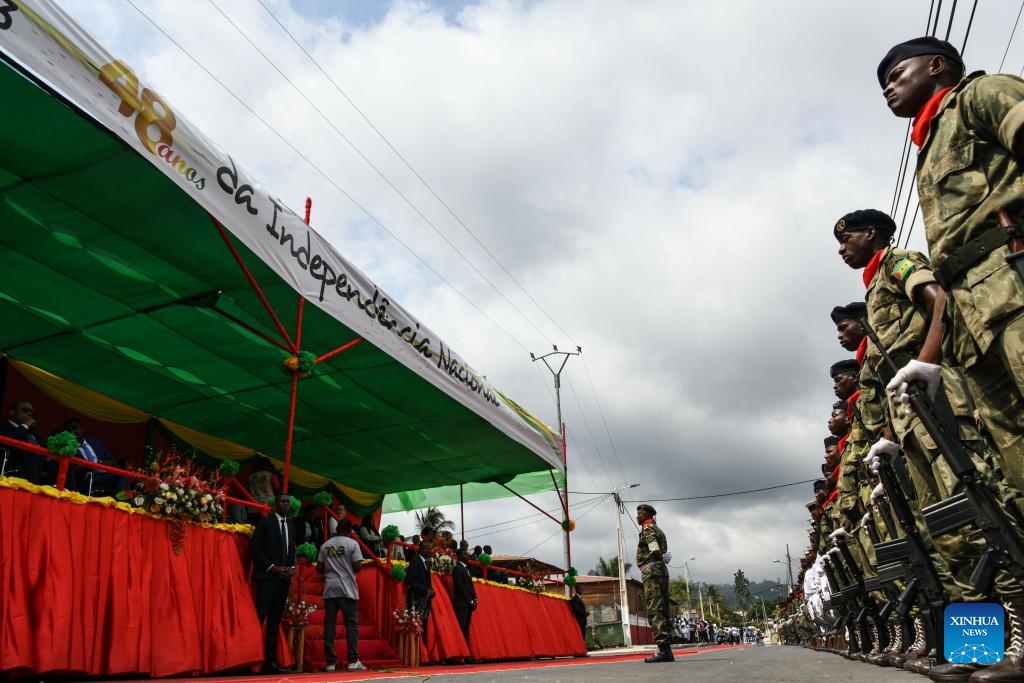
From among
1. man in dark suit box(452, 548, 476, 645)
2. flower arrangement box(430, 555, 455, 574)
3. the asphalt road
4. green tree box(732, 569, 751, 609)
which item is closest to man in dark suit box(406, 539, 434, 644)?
flower arrangement box(430, 555, 455, 574)

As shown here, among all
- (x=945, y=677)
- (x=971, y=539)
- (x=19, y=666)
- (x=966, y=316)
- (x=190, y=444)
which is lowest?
(x=945, y=677)

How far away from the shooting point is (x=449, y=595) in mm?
9727

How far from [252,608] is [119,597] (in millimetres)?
1320

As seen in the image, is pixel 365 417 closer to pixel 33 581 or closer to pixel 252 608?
pixel 252 608

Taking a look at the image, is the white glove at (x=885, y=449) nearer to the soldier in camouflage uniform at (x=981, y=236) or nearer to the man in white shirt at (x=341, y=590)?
the soldier in camouflage uniform at (x=981, y=236)

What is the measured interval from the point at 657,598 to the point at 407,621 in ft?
10.4

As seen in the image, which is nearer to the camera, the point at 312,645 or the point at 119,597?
the point at 119,597

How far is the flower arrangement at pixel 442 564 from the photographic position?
31.3 feet

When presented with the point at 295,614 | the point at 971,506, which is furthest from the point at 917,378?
the point at 295,614

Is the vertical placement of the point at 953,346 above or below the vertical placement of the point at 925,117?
below

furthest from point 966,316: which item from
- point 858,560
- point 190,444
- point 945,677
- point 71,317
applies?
point 190,444

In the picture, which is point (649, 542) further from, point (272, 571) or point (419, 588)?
point (272, 571)

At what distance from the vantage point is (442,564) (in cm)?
975

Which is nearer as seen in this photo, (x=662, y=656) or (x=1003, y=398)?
(x=1003, y=398)
